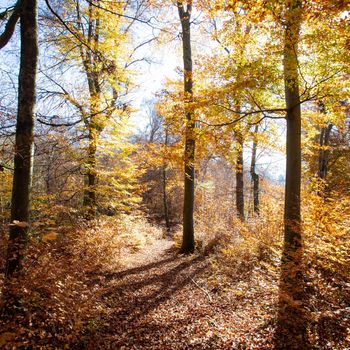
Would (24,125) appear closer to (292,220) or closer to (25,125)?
(25,125)

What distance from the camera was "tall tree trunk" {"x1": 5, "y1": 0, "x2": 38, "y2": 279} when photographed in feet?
15.1

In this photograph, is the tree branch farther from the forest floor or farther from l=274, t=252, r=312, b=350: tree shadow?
l=274, t=252, r=312, b=350: tree shadow

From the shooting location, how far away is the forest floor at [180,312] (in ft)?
15.9

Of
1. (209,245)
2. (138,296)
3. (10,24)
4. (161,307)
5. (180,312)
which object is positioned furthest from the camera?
(209,245)

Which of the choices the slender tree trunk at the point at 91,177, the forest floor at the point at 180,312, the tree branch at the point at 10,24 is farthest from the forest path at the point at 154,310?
the tree branch at the point at 10,24

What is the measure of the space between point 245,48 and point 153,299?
634cm

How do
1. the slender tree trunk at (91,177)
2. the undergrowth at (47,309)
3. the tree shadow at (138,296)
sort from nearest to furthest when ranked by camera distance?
the undergrowth at (47,309), the tree shadow at (138,296), the slender tree trunk at (91,177)

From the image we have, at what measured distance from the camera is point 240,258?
28.2ft

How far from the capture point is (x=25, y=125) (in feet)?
15.4

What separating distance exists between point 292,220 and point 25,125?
519 cm

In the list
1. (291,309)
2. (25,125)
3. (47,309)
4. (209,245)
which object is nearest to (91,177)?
(209,245)

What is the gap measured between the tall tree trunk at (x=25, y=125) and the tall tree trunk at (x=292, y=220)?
426cm

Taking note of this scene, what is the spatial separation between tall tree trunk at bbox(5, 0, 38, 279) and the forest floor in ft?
7.30

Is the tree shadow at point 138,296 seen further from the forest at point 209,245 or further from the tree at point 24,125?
the tree at point 24,125
